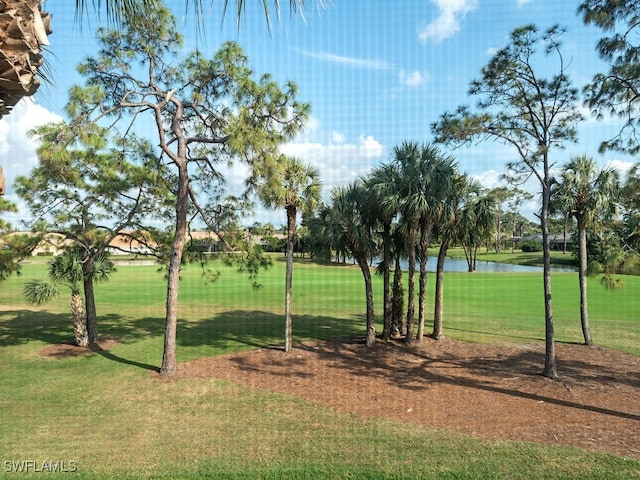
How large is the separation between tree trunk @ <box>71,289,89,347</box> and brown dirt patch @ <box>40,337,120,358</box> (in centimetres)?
24

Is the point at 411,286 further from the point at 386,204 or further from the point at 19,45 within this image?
the point at 19,45

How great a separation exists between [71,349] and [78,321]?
94 cm

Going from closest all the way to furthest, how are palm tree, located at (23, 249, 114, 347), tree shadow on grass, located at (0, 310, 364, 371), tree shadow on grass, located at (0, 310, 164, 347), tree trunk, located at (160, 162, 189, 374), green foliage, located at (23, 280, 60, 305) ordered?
tree trunk, located at (160, 162, 189, 374)
green foliage, located at (23, 280, 60, 305)
palm tree, located at (23, 249, 114, 347)
tree shadow on grass, located at (0, 310, 364, 371)
tree shadow on grass, located at (0, 310, 164, 347)

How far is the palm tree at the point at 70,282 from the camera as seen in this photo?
37.7ft

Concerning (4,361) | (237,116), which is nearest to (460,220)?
(237,116)

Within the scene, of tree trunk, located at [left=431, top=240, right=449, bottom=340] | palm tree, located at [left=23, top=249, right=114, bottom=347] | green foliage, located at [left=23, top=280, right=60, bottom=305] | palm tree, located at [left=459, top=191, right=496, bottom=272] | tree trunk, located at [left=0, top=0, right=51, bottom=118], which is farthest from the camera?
tree trunk, located at [left=431, top=240, right=449, bottom=340]

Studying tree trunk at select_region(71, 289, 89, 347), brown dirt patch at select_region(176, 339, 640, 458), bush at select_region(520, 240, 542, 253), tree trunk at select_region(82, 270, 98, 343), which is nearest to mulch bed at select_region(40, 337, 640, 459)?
brown dirt patch at select_region(176, 339, 640, 458)

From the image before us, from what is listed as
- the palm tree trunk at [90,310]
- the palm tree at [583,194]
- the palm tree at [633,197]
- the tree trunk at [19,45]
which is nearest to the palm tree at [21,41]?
the tree trunk at [19,45]

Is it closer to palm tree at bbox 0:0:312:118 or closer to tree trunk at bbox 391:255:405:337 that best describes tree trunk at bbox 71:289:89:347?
tree trunk at bbox 391:255:405:337

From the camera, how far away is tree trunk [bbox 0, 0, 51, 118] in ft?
6.83

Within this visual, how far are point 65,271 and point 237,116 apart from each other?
285 inches

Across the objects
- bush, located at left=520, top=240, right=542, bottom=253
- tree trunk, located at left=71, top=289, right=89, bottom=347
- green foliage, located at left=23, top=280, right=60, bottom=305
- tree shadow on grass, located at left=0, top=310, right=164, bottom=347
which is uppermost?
bush, located at left=520, top=240, right=542, bottom=253

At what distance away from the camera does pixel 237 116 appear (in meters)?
10.3

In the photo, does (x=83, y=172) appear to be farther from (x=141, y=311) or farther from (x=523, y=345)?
(x=523, y=345)
